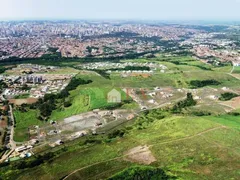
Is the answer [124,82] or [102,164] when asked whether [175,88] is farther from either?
[102,164]

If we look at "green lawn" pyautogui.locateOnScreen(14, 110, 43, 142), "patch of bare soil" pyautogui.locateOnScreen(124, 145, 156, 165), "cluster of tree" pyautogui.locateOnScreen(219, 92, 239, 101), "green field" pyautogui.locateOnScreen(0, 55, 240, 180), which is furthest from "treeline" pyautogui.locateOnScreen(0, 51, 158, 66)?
"patch of bare soil" pyautogui.locateOnScreen(124, 145, 156, 165)

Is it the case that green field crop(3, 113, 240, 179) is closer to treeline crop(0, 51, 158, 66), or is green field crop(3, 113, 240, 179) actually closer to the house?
the house

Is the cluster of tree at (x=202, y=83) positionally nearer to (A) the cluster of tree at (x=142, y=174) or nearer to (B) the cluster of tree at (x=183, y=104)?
(B) the cluster of tree at (x=183, y=104)

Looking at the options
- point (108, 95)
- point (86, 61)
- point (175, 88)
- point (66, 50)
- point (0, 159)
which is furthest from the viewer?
point (66, 50)

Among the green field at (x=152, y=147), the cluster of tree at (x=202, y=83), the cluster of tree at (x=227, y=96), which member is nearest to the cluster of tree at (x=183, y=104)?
the green field at (x=152, y=147)

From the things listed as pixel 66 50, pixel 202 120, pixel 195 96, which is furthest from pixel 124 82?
pixel 66 50

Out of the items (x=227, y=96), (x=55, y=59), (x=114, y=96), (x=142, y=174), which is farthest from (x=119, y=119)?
(x=55, y=59)
